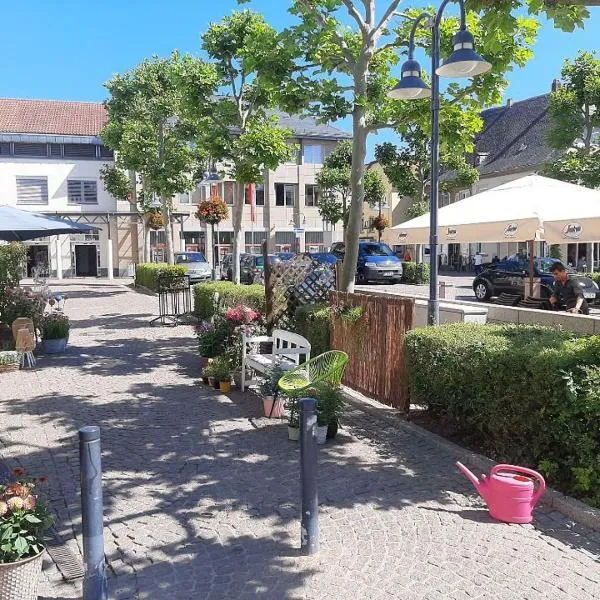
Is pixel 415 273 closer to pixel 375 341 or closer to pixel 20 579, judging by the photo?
pixel 375 341

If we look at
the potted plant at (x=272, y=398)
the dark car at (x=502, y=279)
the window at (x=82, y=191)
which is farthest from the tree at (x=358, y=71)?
the window at (x=82, y=191)

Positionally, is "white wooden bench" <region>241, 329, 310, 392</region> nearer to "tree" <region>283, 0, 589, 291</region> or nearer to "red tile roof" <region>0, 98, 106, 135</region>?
"tree" <region>283, 0, 589, 291</region>

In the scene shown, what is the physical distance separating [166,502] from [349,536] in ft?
4.99

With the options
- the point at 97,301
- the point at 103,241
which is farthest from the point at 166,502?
the point at 103,241

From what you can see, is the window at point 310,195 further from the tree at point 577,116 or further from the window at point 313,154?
the tree at point 577,116

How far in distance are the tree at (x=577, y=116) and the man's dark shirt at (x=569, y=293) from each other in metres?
→ 15.2

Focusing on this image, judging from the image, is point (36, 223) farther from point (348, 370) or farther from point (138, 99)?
point (138, 99)

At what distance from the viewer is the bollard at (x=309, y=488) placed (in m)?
3.95

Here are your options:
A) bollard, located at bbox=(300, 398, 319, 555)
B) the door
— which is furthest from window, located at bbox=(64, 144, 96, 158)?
bollard, located at bbox=(300, 398, 319, 555)

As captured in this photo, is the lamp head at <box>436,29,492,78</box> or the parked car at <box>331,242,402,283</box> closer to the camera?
the lamp head at <box>436,29,492,78</box>

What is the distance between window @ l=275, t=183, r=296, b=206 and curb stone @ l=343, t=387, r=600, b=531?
39.1 meters

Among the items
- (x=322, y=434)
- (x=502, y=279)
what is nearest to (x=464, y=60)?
(x=322, y=434)

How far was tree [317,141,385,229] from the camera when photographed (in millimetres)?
38719

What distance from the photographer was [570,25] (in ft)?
16.3
